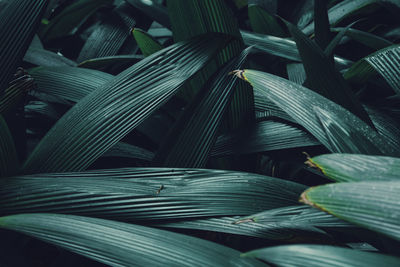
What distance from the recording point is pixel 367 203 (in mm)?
265

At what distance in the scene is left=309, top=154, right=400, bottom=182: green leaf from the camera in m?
0.30

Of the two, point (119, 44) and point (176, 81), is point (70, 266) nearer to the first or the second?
point (176, 81)

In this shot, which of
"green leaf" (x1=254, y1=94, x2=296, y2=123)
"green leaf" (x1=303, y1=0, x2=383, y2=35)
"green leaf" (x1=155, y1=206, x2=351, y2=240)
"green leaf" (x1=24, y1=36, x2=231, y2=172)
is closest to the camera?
"green leaf" (x1=155, y1=206, x2=351, y2=240)

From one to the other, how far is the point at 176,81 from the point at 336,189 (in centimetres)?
30

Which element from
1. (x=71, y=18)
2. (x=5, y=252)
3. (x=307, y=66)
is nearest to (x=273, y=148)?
(x=307, y=66)

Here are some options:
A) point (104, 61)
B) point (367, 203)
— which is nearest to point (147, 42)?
point (104, 61)

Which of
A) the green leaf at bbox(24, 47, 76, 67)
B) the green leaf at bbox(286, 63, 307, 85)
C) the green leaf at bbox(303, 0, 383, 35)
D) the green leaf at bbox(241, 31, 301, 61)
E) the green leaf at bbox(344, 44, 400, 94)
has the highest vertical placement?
the green leaf at bbox(303, 0, 383, 35)

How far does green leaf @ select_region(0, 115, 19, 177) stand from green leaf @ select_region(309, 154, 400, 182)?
36 centimetres

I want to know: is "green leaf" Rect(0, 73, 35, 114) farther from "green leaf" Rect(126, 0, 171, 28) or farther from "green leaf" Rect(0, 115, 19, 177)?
"green leaf" Rect(126, 0, 171, 28)

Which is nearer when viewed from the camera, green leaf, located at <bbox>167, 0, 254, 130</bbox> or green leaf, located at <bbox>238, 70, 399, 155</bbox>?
green leaf, located at <bbox>238, 70, 399, 155</bbox>

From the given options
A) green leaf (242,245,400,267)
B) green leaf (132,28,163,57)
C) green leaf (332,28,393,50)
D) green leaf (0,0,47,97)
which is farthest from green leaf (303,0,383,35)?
green leaf (242,245,400,267)

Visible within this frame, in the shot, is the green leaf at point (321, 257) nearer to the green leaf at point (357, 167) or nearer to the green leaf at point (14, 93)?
the green leaf at point (357, 167)

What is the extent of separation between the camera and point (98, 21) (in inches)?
39.3

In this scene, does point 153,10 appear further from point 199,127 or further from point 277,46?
point 199,127
